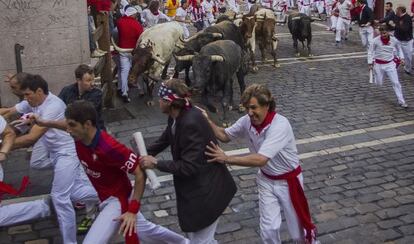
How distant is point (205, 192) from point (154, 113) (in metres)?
6.69

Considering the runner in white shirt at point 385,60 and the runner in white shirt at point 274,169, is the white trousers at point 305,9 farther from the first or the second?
the runner in white shirt at point 274,169

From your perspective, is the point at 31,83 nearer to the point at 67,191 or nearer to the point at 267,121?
the point at 67,191

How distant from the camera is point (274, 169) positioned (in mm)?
4973

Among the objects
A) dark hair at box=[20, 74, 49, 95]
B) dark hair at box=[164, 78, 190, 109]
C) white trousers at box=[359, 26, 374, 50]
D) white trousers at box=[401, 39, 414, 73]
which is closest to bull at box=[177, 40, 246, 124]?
dark hair at box=[20, 74, 49, 95]

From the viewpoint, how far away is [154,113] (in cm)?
1097

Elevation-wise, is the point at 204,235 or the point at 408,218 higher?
the point at 204,235

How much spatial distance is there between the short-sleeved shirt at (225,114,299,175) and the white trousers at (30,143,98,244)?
180 cm

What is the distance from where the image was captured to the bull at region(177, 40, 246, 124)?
1039 centimetres

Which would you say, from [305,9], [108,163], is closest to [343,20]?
[305,9]

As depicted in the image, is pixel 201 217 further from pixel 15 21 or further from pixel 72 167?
pixel 15 21

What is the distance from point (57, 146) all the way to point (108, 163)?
5.05 feet

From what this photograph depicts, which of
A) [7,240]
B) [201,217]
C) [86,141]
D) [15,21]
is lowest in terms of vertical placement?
[7,240]

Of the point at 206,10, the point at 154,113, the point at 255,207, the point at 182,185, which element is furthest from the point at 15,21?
the point at 206,10

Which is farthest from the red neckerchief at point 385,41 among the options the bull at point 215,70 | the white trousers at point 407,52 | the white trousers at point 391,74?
the white trousers at point 407,52
